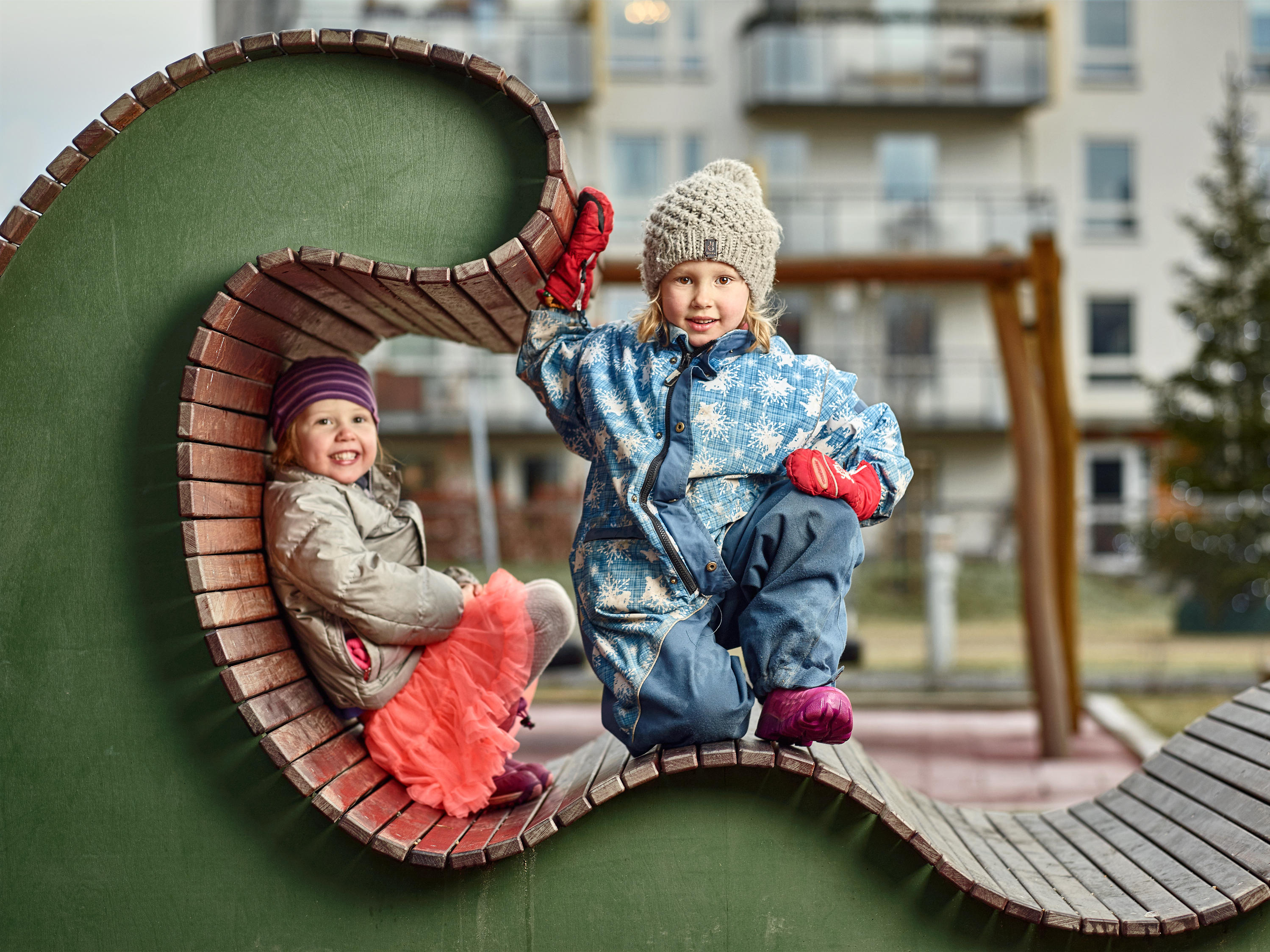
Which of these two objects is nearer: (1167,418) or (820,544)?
(820,544)

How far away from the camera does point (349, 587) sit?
8.74 feet

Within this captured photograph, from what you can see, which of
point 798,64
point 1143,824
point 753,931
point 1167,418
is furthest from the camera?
point 798,64

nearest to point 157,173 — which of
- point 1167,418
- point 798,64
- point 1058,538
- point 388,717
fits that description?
point 388,717

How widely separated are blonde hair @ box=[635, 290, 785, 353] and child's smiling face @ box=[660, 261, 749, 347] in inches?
1.2

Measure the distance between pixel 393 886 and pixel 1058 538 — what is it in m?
5.60

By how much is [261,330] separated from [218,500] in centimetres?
41

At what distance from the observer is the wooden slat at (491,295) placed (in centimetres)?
257

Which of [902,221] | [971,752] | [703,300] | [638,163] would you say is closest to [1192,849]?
[703,300]

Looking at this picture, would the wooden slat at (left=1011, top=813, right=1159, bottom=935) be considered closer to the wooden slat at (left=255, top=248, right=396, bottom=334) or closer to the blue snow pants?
the blue snow pants

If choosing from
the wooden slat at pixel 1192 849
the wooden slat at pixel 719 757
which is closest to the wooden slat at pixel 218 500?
the wooden slat at pixel 719 757

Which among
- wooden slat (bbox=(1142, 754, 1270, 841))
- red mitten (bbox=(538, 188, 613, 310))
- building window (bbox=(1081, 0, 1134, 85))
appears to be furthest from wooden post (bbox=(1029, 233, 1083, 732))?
building window (bbox=(1081, 0, 1134, 85))

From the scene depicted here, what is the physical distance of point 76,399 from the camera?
106 inches

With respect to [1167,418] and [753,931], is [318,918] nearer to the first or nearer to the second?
[753,931]

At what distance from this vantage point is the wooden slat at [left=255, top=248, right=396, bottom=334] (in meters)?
2.59
